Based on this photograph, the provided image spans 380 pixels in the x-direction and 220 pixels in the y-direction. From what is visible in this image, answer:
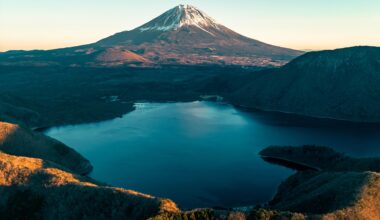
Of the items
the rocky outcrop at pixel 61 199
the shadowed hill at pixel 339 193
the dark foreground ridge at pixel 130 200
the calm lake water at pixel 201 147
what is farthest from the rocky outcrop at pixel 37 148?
the shadowed hill at pixel 339 193

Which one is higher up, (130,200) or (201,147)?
(130,200)

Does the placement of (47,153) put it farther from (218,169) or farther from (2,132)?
(218,169)

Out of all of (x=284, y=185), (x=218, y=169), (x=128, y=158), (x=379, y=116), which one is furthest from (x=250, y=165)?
(x=379, y=116)

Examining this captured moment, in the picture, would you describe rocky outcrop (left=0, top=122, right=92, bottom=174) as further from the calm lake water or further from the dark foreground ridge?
the dark foreground ridge

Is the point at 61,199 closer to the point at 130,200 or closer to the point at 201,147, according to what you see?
the point at 130,200

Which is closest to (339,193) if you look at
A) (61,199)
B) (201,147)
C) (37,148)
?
(61,199)

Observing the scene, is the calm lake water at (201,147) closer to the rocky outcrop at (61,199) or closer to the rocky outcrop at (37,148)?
the rocky outcrop at (37,148)

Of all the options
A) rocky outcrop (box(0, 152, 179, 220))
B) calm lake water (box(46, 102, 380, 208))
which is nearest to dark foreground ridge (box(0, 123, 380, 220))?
rocky outcrop (box(0, 152, 179, 220))
